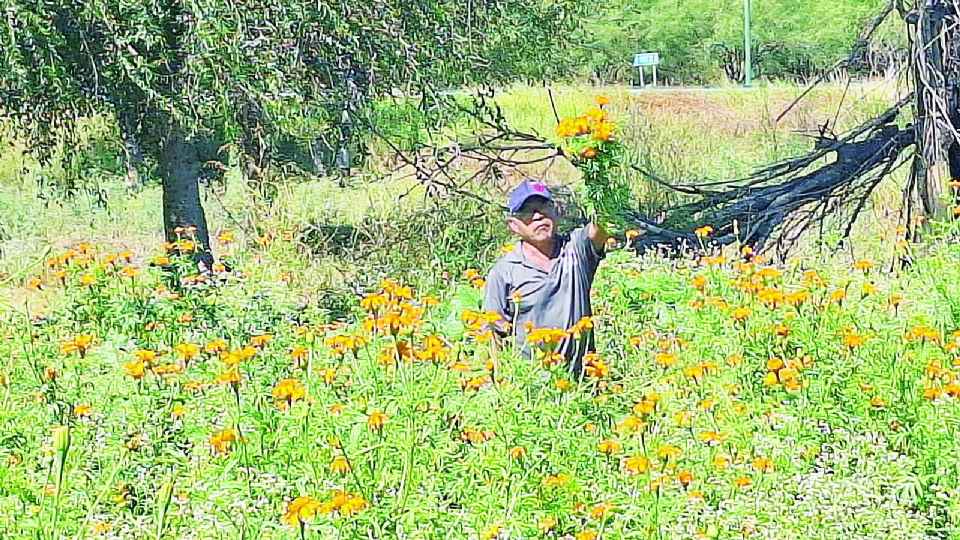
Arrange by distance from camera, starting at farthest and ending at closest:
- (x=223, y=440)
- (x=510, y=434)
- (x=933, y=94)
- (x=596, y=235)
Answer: (x=933, y=94) < (x=596, y=235) < (x=510, y=434) < (x=223, y=440)

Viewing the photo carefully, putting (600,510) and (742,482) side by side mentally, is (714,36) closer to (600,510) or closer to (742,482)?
(742,482)

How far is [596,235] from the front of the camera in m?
4.25

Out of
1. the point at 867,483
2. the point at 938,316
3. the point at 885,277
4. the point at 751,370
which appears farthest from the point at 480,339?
the point at 885,277

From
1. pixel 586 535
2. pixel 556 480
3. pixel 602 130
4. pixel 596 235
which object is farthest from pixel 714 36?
pixel 586 535

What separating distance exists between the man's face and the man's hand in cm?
24

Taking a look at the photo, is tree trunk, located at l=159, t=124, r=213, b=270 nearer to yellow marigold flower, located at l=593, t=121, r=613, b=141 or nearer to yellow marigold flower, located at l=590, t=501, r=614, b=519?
yellow marigold flower, located at l=593, t=121, r=613, b=141

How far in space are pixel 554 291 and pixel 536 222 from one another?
31cm

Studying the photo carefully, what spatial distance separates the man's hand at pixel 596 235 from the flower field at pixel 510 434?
1.19 feet

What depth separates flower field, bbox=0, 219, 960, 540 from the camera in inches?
106

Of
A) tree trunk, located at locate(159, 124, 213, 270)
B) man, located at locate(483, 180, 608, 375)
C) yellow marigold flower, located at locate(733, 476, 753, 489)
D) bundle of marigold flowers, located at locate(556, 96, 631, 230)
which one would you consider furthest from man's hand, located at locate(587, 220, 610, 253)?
tree trunk, located at locate(159, 124, 213, 270)

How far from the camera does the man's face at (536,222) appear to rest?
14.7 feet

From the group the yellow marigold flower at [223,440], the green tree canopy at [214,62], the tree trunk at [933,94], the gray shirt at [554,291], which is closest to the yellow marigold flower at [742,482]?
the yellow marigold flower at [223,440]

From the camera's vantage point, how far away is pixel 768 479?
9.78 feet

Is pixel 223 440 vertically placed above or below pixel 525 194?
below
